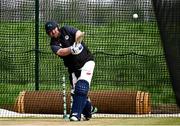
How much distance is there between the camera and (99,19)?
11141 millimetres

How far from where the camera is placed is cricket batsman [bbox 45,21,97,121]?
28.3 feet

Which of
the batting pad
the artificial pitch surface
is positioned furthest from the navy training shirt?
the batting pad

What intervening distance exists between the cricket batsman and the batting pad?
1829 mm

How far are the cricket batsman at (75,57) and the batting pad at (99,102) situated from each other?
1.83 meters

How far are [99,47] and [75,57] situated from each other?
2932 mm

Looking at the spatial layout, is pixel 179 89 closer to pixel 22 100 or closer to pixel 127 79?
pixel 127 79

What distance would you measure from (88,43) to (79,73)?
9.34 ft

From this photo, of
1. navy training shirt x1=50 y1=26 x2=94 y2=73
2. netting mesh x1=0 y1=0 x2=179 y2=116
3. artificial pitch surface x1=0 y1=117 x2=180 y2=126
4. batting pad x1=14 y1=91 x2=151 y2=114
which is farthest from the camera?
netting mesh x1=0 y1=0 x2=179 y2=116

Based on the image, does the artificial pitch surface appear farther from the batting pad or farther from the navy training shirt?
the batting pad

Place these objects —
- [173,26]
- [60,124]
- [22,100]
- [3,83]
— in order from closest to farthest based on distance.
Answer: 1. [60,124]
2. [173,26]
3. [22,100]
4. [3,83]

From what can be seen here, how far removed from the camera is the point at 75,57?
28.7ft

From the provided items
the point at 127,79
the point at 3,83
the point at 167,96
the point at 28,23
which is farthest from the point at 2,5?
the point at 167,96

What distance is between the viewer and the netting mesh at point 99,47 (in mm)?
10977

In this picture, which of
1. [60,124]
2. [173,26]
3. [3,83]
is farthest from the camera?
[3,83]
